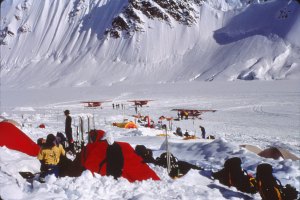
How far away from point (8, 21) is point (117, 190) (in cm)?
16932

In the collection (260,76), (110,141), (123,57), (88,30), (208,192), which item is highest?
(88,30)

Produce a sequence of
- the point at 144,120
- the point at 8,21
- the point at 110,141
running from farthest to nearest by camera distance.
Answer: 1. the point at 8,21
2. the point at 144,120
3. the point at 110,141

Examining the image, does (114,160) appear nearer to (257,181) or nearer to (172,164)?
(172,164)

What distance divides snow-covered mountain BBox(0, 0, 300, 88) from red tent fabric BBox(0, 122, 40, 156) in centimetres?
9375

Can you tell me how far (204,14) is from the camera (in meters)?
142

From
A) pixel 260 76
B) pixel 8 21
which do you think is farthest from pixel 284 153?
pixel 8 21

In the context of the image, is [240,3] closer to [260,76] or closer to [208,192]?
[260,76]

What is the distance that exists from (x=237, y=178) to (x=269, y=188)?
1.20 meters

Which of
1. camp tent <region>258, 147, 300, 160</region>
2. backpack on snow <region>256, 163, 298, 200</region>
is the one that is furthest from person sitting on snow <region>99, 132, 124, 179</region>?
camp tent <region>258, 147, 300, 160</region>

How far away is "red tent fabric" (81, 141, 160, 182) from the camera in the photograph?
8.22m

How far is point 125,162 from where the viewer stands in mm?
8438

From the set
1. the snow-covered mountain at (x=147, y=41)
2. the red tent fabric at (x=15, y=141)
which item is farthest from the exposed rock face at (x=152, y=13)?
the red tent fabric at (x=15, y=141)

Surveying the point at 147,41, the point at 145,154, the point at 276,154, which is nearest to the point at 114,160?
the point at 145,154

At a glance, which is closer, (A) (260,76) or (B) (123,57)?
(A) (260,76)
